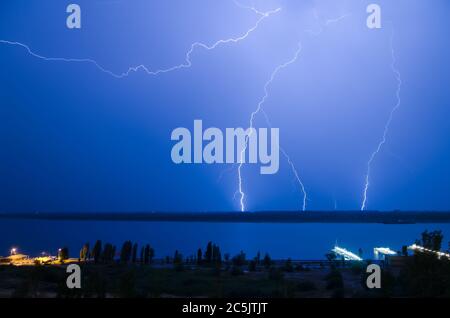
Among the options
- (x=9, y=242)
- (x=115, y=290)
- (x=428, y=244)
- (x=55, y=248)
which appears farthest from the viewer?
(x=9, y=242)

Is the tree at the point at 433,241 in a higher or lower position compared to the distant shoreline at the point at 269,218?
higher

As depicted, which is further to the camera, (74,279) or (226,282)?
(226,282)

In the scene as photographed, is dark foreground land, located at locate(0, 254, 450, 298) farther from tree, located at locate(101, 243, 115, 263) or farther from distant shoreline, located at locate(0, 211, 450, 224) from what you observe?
distant shoreline, located at locate(0, 211, 450, 224)

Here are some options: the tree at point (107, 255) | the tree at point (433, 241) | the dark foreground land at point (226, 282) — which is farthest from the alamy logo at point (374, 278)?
the tree at point (107, 255)

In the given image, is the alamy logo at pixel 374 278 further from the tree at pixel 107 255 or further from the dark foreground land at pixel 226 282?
the tree at pixel 107 255

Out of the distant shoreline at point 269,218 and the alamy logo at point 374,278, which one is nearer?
the alamy logo at point 374,278

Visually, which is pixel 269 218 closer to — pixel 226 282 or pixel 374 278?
pixel 226 282

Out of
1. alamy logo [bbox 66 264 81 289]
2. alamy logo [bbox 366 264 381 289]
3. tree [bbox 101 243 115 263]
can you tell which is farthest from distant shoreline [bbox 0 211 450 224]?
alamy logo [bbox 66 264 81 289]

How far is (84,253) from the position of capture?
10.8 m

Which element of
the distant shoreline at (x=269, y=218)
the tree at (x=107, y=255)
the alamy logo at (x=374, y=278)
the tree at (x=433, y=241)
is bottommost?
the distant shoreline at (x=269, y=218)

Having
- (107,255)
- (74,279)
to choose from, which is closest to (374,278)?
(74,279)
